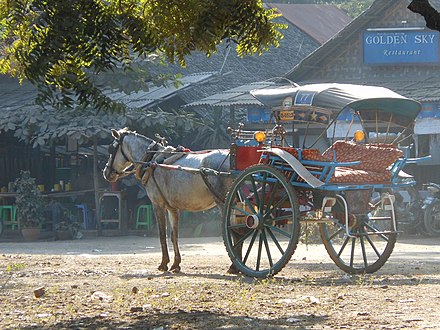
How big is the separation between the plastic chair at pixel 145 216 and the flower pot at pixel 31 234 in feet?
7.77

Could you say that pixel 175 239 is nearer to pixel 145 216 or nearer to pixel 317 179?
pixel 317 179

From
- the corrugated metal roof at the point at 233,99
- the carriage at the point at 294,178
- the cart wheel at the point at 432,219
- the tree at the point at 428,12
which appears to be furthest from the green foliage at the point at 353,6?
the tree at the point at 428,12

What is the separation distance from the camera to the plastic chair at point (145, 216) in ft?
80.9

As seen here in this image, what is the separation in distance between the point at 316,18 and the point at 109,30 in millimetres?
32002

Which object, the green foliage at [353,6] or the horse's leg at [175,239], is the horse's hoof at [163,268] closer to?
the horse's leg at [175,239]

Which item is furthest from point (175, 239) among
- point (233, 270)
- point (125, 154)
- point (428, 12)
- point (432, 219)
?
point (432, 219)

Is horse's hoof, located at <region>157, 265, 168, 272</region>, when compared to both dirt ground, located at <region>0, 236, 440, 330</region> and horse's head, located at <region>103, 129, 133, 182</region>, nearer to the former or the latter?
dirt ground, located at <region>0, 236, 440, 330</region>

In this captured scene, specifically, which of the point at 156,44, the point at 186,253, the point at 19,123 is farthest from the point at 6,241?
the point at 156,44

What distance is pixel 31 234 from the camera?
24.0 meters

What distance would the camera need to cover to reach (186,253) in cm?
1884

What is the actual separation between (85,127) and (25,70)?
44.5ft

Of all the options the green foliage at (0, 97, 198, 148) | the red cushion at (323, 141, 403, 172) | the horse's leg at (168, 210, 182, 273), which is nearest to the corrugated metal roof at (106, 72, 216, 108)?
the green foliage at (0, 97, 198, 148)

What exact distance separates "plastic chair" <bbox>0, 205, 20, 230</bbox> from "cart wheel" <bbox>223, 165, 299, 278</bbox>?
12.3 meters

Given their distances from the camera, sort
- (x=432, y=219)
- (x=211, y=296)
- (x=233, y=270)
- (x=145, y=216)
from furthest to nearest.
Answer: (x=145, y=216) < (x=432, y=219) < (x=233, y=270) < (x=211, y=296)
